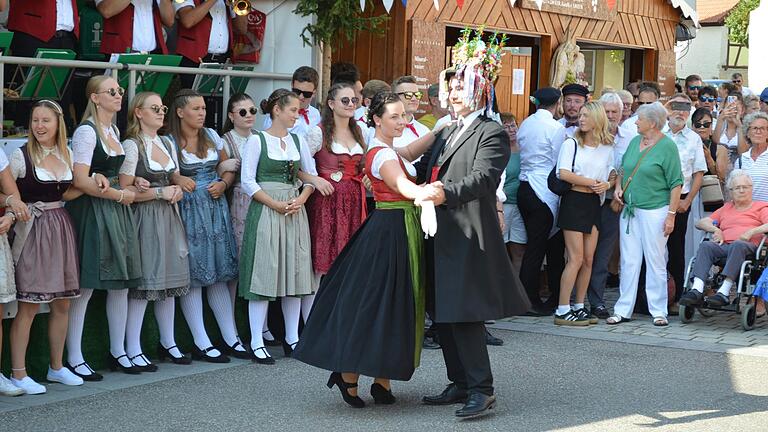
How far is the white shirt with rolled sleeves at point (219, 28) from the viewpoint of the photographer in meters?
9.20

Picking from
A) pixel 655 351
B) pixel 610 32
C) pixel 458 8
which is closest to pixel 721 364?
pixel 655 351

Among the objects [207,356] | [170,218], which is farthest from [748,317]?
[170,218]

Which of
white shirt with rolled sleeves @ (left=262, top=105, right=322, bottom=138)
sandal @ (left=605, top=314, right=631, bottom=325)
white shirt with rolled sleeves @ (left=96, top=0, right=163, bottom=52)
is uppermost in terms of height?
white shirt with rolled sleeves @ (left=96, top=0, right=163, bottom=52)

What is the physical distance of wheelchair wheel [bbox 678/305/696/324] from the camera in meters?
9.40

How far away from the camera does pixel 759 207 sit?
9328 mm

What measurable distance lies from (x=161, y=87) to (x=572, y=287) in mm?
3732

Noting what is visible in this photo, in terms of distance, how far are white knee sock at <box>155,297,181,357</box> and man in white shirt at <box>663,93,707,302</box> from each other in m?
4.63

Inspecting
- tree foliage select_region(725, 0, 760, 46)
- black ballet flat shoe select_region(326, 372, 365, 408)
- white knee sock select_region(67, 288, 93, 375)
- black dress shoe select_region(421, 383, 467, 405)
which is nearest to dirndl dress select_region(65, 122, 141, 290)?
white knee sock select_region(67, 288, 93, 375)

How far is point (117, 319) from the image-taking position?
7133 mm

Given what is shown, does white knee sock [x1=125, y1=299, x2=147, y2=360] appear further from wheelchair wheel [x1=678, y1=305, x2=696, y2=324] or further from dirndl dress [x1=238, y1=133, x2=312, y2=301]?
wheelchair wheel [x1=678, y1=305, x2=696, y2=324]

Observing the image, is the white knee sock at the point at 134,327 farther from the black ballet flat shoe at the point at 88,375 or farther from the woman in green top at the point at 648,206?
the woman in green top at the point at 648,206

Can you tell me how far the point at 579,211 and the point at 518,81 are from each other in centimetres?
404

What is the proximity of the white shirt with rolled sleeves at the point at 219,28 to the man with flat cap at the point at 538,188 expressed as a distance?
2.68 meters

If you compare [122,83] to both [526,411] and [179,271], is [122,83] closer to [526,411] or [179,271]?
[179,271]
